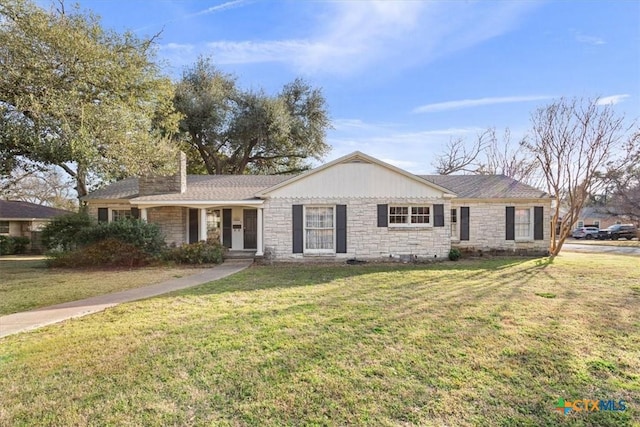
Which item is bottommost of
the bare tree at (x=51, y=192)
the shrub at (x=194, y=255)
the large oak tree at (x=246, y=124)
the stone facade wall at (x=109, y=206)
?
the shrub at (x=194, y=255)

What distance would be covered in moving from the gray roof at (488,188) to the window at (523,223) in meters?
0.79

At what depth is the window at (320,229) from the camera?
1266 centimetres

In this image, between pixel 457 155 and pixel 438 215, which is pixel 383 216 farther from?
pixel 457 155

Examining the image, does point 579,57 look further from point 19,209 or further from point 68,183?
point 68,183

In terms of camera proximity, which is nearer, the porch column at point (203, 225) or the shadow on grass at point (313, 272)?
the shadow on grass at point (313, 272)

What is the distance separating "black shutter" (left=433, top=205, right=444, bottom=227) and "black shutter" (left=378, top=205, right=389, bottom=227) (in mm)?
1812

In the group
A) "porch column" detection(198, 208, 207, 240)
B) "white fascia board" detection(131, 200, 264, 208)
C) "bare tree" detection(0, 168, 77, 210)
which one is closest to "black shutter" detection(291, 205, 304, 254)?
"white fascia board" detection(131, 200, 264, 208)

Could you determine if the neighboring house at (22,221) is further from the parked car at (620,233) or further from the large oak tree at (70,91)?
the parked car at (620,233)

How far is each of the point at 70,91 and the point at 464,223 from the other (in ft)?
52.8

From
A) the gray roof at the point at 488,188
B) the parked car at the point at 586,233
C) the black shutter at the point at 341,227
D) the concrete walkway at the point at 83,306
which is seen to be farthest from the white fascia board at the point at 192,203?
the parked car at the point at 586,233

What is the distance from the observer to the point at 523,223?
48.6 ft

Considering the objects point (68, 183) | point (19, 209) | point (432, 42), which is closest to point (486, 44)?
point (432, 42)

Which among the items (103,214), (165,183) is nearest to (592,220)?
(165,183)

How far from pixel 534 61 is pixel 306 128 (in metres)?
16.2
